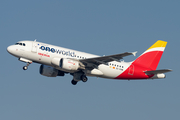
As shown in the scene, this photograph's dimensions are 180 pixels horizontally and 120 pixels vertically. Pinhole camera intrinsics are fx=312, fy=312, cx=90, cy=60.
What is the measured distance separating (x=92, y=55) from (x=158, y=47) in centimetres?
1227

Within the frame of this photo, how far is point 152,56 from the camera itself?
4956cm

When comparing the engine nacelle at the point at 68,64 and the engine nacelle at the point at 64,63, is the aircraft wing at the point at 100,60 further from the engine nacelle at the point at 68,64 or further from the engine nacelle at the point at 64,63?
the engine nacelle at the point at 64,63

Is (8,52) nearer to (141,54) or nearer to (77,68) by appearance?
(77,68)

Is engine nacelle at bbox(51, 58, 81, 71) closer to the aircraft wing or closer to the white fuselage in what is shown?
the white fuselage

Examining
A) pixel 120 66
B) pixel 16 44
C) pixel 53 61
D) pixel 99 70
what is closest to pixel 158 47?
pixel 120 66

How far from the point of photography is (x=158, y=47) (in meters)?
50.6

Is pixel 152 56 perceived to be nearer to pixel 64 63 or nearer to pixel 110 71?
pixel 110 71

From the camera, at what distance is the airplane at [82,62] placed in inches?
1650

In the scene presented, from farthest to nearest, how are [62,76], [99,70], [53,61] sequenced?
1. [62,76]
2. [99,70]
3. [53,61]

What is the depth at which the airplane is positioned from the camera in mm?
41906

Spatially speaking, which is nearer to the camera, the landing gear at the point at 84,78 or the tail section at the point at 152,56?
the landing gear at the point at 84,78

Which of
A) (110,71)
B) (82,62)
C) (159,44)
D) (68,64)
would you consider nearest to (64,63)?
(68,64)

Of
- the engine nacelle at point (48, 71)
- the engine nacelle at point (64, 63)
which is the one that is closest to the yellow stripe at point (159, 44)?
the engine nacelle at point (64, 63)

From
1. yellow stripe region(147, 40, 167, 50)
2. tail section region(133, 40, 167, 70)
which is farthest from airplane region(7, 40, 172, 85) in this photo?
yellow stripe region(147, 40, 167, 50)
